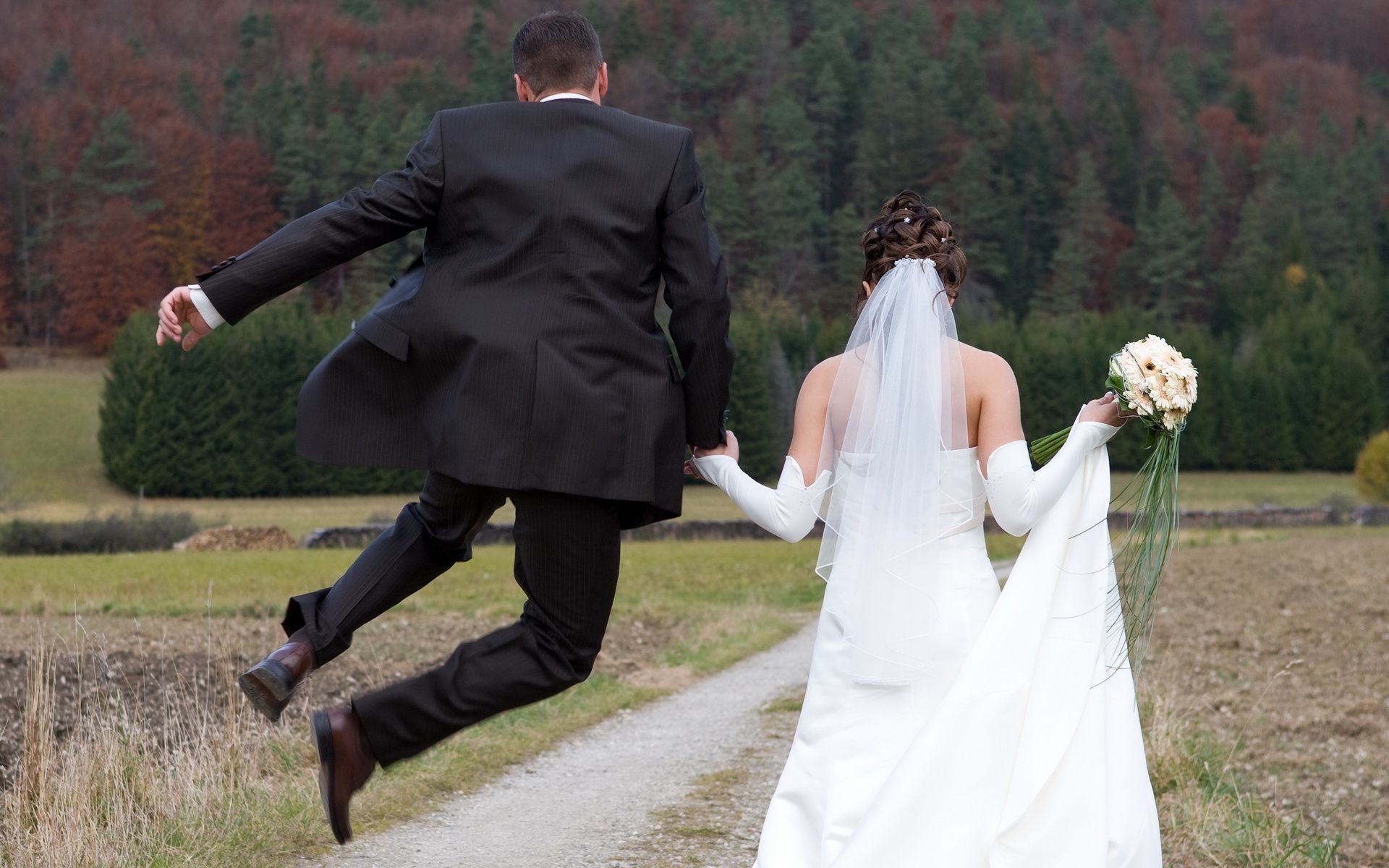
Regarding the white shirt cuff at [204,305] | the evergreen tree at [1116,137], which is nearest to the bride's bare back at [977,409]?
the white shirt cuff at [204,305]

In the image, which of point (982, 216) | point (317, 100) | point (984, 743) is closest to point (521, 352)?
point (984, 743)

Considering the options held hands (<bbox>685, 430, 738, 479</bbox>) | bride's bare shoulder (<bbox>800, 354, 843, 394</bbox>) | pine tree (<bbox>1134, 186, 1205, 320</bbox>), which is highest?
pine tree (<bbox>1134, 186, 1205, 320</bbox>)

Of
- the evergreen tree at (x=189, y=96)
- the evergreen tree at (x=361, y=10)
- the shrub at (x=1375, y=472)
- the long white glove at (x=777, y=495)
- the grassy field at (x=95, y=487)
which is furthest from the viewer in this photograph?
the evergreen tree at (x=361, y=10)

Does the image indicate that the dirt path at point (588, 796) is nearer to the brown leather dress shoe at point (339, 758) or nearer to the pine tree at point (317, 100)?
the brown leather dress shoe at point (339, 758)

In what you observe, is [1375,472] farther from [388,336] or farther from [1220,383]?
[388,336]

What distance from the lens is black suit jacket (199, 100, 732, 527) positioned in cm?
459

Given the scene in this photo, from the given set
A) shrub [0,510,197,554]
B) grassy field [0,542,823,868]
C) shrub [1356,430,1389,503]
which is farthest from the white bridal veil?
shrub [1356,430,1389,503]

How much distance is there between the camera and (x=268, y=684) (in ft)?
15.2

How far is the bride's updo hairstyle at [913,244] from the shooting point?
5188mm

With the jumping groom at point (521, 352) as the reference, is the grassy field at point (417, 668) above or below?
below

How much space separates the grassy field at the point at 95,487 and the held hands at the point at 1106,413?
35.9 m

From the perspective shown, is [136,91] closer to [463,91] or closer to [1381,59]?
[463,91]

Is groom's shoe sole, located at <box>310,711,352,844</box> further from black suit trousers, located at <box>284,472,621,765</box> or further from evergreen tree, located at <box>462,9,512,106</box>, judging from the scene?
evergreen tree, located at <box>462,9,512,106</box>

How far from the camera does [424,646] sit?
45.2ft
